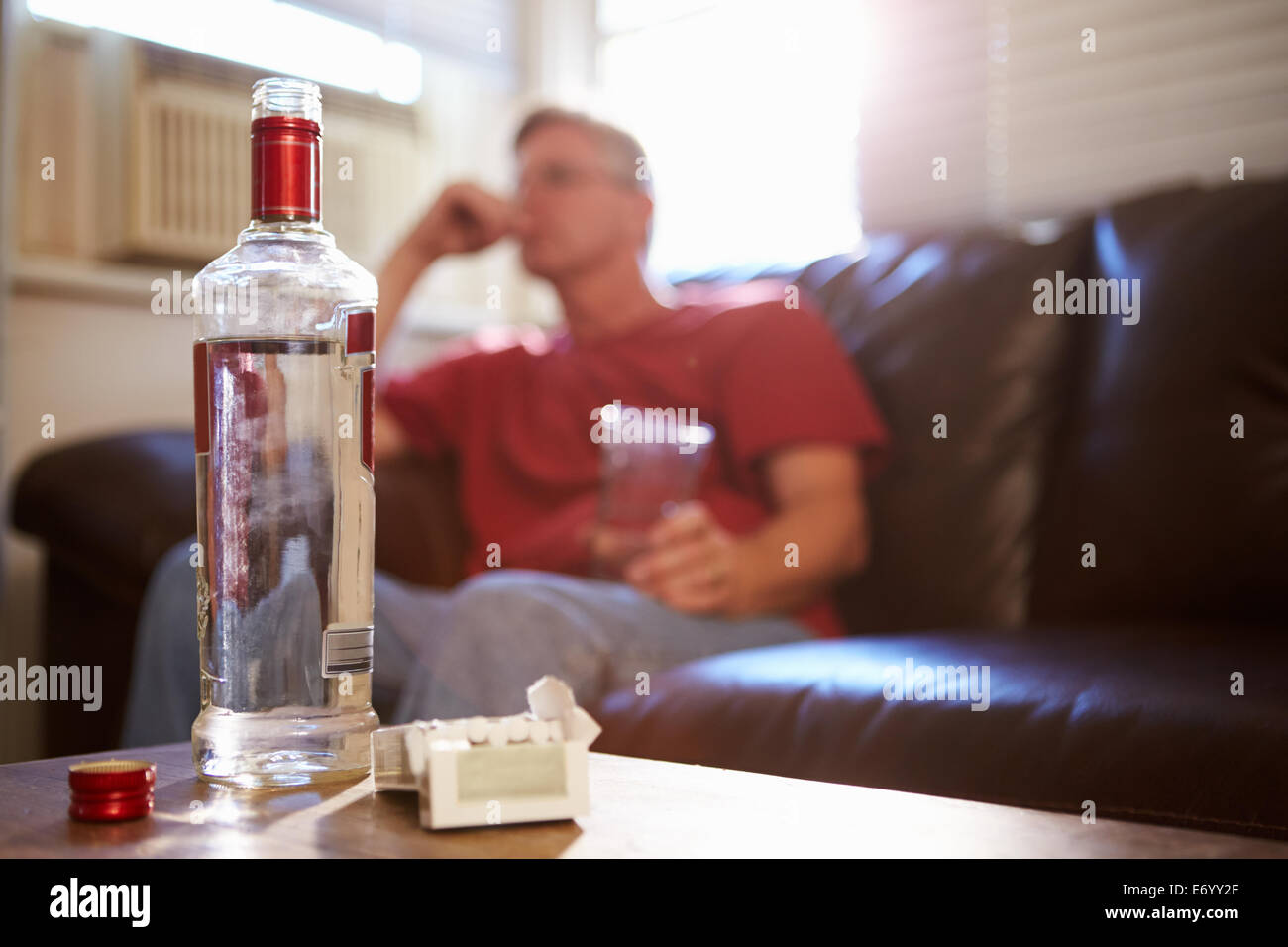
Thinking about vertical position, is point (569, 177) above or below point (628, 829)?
above

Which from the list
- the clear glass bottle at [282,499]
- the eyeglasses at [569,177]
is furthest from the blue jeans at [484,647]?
the eyeglasses at [569,177]

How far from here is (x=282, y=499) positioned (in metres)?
0.60

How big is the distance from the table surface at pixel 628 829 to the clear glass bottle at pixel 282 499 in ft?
0.11

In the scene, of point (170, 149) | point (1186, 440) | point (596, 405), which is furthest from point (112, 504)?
point (1186, 440)

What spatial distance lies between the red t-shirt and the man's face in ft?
0.43

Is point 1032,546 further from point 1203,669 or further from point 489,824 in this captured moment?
point 489,824

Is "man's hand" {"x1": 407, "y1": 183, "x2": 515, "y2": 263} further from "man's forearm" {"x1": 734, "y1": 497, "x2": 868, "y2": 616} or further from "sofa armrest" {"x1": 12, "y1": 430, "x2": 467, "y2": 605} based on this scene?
"man's forearm" {"x1": 734, "y1": 497, "x2": 868, "y2": 616}

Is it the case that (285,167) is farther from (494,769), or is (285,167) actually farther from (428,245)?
(428,245)

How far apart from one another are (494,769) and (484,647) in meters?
0.73

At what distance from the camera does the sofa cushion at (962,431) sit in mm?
1562

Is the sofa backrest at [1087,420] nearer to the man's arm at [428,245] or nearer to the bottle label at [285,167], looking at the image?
the man's arm at [428,245]

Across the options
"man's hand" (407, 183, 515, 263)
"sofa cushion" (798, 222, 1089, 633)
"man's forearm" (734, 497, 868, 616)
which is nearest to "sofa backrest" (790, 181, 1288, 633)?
"sofa cushion" (798, 222, 1089, 633)

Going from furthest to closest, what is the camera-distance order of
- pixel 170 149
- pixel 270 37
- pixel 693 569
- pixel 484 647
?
1. pixel 270 37
2. pixel 170 149
3. pixel 693 569
4. pixel 484 647
